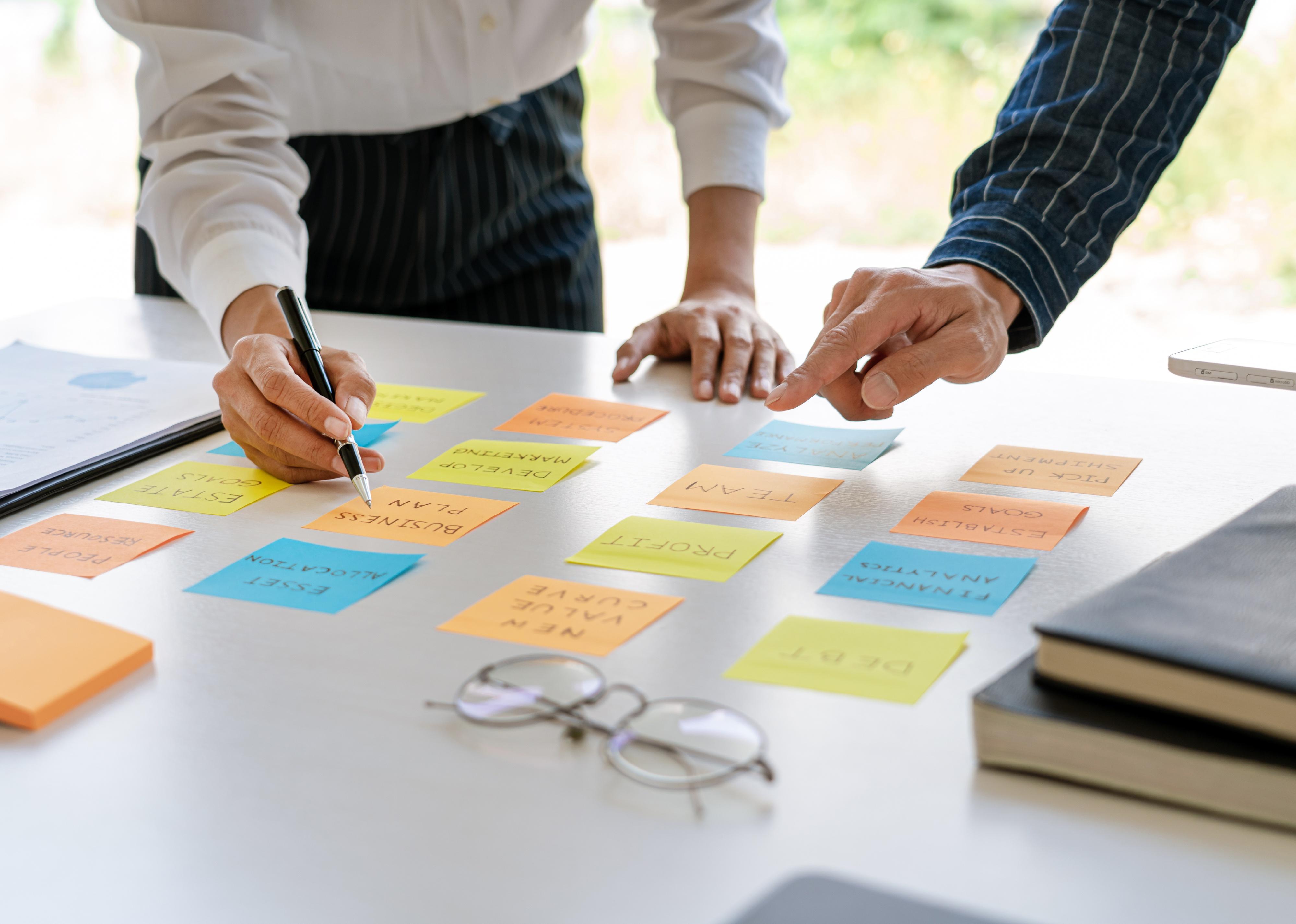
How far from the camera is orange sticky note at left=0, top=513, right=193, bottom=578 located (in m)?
→ 0.87

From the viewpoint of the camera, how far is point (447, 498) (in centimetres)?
96

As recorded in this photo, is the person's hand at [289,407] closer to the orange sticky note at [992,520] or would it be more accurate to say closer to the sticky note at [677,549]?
the sticky note at [677,549]

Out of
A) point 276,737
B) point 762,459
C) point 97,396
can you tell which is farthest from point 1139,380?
point 97,396

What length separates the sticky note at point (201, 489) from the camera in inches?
38.5

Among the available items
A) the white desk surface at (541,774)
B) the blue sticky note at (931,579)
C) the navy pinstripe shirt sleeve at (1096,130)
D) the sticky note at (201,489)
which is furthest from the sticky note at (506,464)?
the navy pinstripe shirt sleeve at (1096,130)

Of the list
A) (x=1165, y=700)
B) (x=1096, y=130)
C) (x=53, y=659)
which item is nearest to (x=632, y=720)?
(x=1165, y=700)

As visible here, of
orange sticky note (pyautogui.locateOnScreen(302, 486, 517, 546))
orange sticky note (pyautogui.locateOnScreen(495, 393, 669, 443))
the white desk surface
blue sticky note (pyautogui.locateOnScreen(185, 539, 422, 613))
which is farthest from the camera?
orange sticky note (pyautogui.locateOnScreen(495, 393, 669, 443))

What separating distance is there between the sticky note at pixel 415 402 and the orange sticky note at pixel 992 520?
0.50m

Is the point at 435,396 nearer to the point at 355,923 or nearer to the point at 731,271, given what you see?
the point at 731,271

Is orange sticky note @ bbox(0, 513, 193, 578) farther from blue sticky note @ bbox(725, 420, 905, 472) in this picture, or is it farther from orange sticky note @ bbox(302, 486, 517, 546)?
blue sticky note @ bbox(725, 420, 905, 472)

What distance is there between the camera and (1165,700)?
0.54m

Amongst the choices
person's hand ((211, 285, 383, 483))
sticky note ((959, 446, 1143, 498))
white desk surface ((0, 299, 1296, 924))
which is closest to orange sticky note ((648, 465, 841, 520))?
white desk surface ((0, 299, 1296, 924))

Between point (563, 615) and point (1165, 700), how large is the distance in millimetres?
345

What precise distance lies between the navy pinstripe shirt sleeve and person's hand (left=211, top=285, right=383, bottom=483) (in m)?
0.55
